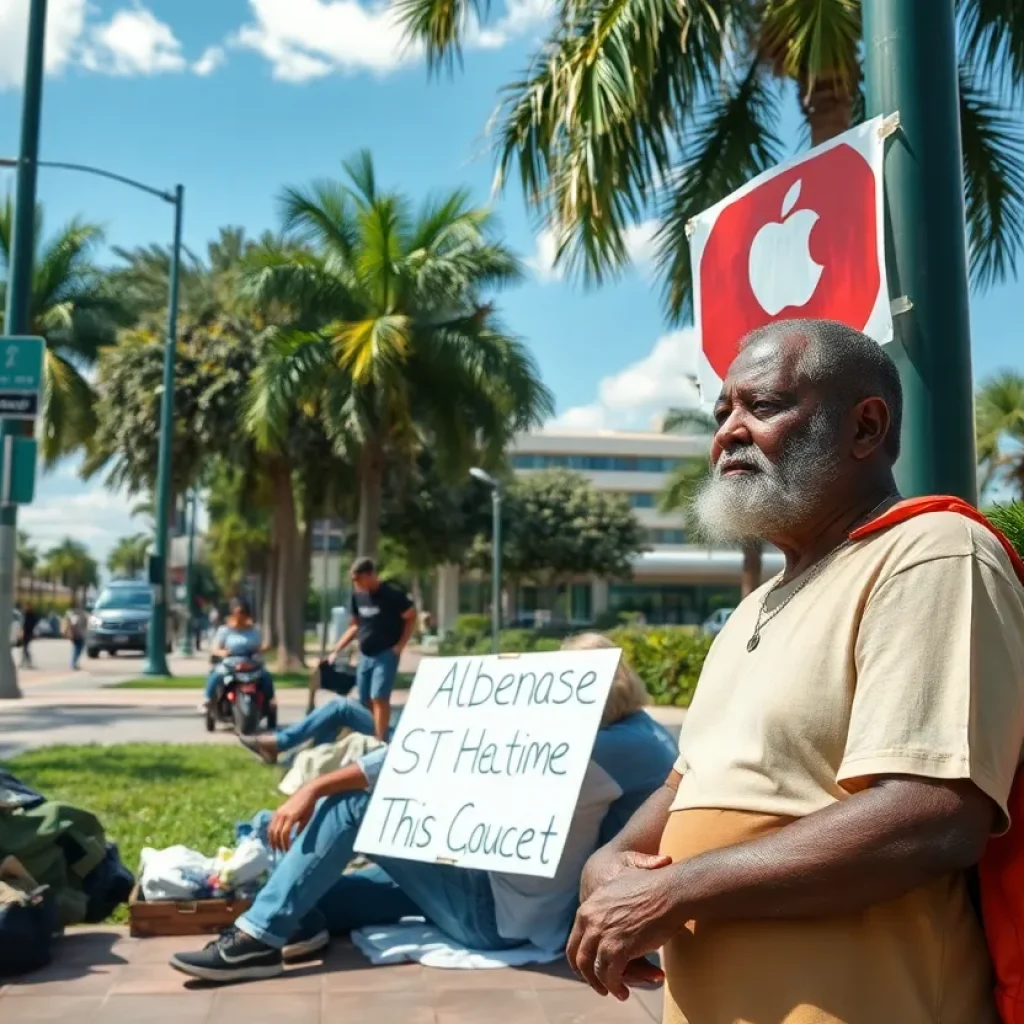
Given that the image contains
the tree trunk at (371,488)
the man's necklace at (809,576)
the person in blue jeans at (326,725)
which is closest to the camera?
the man's necklace at (809,576)

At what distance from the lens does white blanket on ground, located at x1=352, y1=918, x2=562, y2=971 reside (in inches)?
176

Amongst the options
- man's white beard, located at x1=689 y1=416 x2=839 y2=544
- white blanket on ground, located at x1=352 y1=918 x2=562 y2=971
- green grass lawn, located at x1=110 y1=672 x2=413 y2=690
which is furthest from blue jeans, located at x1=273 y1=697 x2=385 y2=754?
green grass lawn, located at x1=110 y1=672 x2=413 y2=690

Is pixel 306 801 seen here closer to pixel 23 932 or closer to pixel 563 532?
pixel 23 932

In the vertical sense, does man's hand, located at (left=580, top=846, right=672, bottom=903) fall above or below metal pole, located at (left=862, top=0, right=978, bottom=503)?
below

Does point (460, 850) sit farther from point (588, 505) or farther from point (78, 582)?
point (78, 582)

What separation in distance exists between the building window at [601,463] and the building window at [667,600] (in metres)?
10.1

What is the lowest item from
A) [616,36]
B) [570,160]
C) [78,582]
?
[78,582]

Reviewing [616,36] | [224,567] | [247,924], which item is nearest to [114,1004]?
[247,924]

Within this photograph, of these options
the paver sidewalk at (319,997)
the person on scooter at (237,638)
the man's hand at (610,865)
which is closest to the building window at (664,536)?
the person on scooter at (237,638)

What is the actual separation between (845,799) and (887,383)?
63 centimetres

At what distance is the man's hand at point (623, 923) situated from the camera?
1.55 metres

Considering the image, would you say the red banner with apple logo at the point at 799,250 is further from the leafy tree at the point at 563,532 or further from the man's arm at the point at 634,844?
the leafy tree at the point at 563,532

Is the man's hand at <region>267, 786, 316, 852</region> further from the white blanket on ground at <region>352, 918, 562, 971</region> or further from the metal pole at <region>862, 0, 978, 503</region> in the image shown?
the metal pole at <region>862, 0, 978, 503</region>

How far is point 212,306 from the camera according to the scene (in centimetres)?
2400
